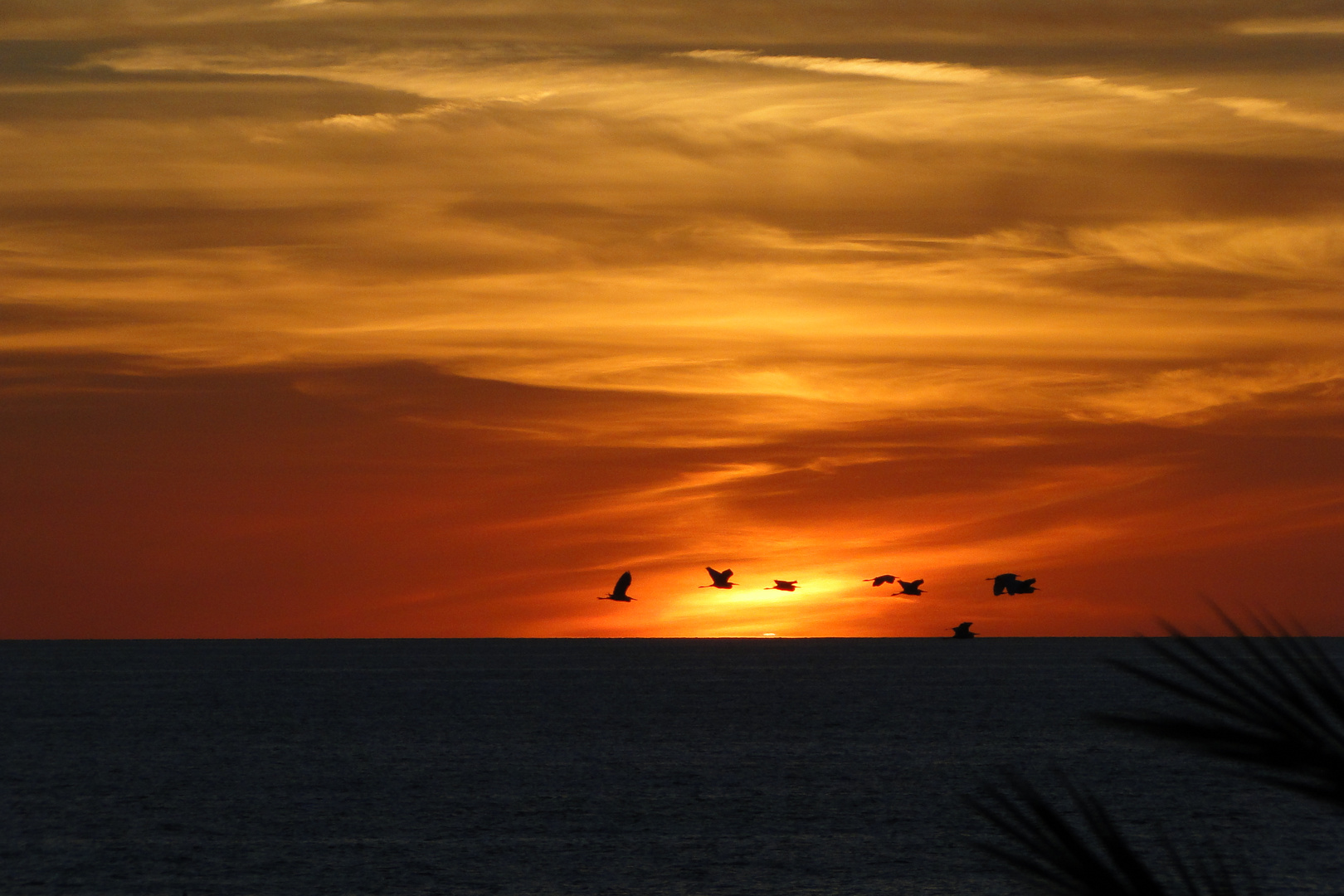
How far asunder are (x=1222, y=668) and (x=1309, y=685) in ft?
1.02

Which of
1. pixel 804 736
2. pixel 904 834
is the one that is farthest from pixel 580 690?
pixel 904 834

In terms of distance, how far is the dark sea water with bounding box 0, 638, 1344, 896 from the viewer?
2365 inches

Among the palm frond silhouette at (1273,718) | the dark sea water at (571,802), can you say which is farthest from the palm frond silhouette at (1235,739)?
the dark sea water at (571,802)

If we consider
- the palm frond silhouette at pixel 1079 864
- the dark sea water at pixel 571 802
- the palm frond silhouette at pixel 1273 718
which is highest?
the dark sea water at pixel 571 802

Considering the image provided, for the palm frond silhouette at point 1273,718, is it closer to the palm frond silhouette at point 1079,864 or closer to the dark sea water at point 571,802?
the palm frond silhouette at point 1079,864

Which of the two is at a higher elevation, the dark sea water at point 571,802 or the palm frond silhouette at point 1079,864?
the dark sea water at point 571,802

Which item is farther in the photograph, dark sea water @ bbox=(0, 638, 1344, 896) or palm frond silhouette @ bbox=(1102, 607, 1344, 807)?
dark sea water @ bbox=(0, 638, 1344, 896)

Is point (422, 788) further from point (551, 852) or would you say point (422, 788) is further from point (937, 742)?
point (937, 742)

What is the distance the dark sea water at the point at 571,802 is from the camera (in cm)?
6006

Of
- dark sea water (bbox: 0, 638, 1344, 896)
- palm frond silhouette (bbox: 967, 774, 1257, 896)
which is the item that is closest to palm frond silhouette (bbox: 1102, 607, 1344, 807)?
palm frond silhouette (bbox: 967, 774, 1257, 896)

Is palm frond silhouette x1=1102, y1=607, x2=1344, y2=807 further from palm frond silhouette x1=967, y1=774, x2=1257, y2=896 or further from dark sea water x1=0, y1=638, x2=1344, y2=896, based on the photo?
dark sea water x1=0, y1=638, x2=1344, y2=896

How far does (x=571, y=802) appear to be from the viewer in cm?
8219

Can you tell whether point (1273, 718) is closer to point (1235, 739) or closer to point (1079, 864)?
point (1235, 739)

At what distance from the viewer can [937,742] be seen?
119 meters
